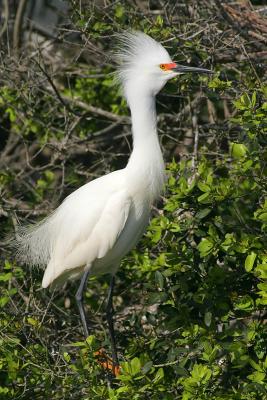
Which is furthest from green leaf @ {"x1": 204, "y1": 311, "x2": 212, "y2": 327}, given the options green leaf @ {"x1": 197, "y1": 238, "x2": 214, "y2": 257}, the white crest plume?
the white crest plume

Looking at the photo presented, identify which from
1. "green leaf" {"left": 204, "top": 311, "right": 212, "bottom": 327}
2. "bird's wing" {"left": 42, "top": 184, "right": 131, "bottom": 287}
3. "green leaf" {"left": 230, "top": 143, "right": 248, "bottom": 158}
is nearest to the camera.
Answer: "green leaf" {"left": 204, "top": 311, "right": 212, "bottom": 327}

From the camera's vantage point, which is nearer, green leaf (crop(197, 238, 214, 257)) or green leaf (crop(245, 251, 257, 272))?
green leaf (crop(245, 251, 257, 272))

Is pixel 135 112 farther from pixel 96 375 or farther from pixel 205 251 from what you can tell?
pixel 96 375

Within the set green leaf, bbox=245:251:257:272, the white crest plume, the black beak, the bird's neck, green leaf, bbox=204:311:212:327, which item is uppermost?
the white crest plume

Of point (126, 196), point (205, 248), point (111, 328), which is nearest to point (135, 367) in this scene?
point (205, 248)

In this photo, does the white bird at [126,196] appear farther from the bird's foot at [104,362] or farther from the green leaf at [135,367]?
the green leaf at [135,367]

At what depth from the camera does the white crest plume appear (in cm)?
352

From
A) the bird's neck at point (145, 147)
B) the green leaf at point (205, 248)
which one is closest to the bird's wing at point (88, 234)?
the bird's neck at point (145, 147)

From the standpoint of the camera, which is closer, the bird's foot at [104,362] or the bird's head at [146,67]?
the bird's foot at [104,362]

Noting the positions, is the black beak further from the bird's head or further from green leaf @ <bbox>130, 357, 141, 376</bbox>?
green leaf @ <bbox>130, 357, 141, 376</bbox>

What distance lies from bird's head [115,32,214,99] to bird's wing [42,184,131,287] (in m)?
0.48

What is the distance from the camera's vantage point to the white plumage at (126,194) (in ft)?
11.4

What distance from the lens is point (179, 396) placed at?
2.86 meters

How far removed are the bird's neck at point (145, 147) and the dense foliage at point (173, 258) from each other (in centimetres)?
13
